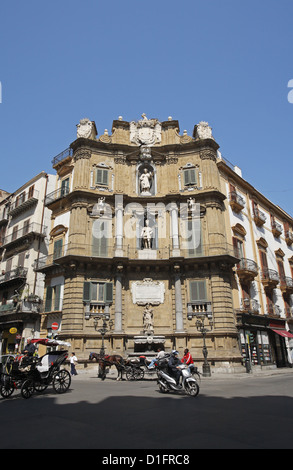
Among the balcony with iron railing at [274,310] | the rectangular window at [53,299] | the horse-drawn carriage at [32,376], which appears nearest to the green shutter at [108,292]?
the rectangular window at [53,299]

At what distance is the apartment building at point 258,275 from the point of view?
2692 centimetres

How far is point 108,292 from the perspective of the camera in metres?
25.1

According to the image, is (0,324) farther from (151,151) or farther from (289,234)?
(289,234)

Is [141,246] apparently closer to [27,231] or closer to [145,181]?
[145,181]

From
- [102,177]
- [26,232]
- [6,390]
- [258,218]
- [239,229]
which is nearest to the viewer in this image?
[6,390]

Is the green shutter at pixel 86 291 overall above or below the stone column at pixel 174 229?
below

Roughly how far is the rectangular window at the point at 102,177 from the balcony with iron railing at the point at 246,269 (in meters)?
12.8

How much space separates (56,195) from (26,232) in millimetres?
5235

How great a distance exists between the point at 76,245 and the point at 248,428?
20.5 m

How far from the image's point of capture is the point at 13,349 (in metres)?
31.2

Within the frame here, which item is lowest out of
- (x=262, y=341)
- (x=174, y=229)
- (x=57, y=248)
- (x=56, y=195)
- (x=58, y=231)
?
(x=262, y=341)

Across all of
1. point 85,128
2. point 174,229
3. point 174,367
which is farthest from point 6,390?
point 85,128

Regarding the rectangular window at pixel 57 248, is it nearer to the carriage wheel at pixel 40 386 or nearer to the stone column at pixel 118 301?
the stone column at pixel 118 301
